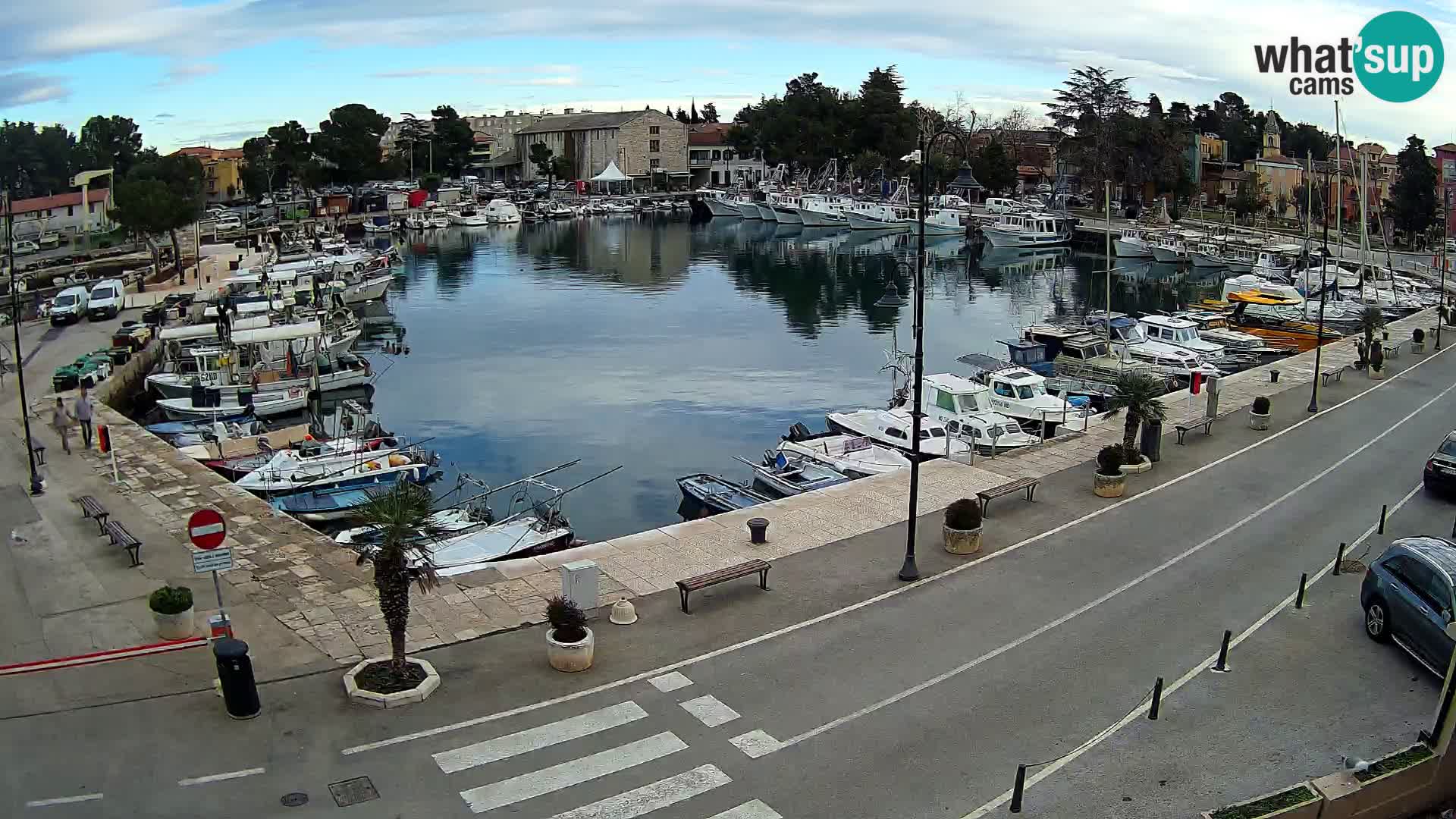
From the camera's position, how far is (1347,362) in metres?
40.0

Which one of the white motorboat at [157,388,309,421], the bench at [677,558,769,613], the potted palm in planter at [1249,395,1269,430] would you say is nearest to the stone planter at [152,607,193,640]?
the bench at [677,558,769,613]

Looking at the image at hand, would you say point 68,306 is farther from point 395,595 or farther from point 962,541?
point 962,541

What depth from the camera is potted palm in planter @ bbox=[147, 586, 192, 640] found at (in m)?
16.2

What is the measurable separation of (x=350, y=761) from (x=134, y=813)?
2.20 meters

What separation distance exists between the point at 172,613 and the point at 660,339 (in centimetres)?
4588

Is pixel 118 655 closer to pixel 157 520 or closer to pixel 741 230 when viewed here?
pixel 157 520

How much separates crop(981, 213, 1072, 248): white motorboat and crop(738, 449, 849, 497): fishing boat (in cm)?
8470

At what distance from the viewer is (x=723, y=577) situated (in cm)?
1784

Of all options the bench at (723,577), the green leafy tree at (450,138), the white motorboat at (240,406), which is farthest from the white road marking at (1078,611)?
the green leafy tree at (450,138)

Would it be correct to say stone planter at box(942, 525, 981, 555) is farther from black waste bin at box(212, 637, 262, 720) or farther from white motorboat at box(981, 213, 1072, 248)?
white motorboat at box(981, 213, 1072, 248)

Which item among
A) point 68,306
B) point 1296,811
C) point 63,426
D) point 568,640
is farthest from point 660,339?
point 1296,811

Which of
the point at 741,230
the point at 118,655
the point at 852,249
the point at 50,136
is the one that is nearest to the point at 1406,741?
the point at 118,655

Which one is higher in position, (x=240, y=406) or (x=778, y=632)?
(x=240, y=406)

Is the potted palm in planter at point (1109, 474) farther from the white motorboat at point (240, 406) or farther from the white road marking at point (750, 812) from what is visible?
the white motorboat at point (240, 406)
